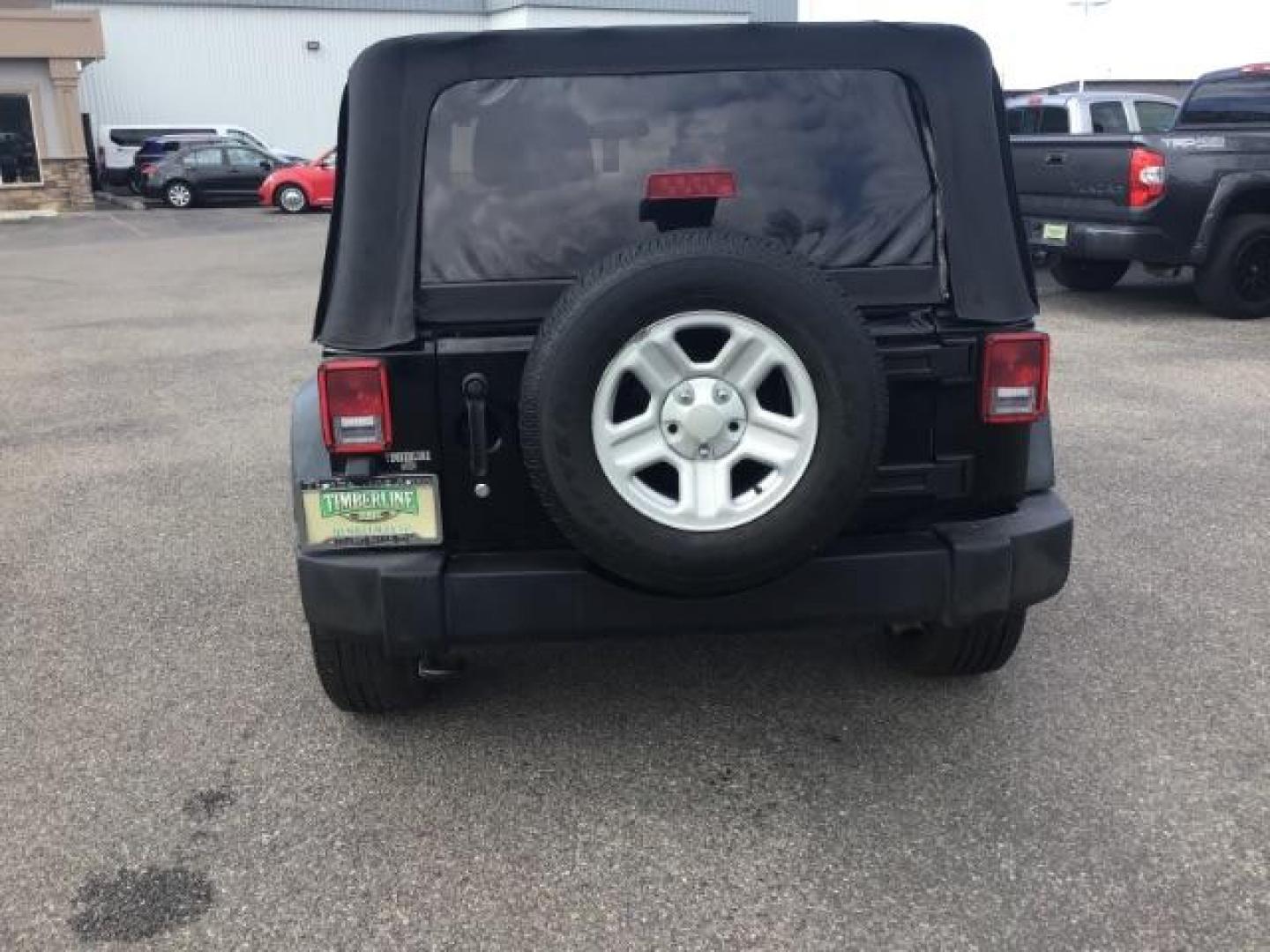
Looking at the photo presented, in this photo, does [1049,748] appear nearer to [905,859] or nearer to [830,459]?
[905,859]

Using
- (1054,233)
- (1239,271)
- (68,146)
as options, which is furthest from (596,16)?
(1239,271)

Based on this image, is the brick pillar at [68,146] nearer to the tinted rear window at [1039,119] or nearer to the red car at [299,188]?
the red car at [299,188]

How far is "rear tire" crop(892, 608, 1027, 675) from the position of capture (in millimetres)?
3523

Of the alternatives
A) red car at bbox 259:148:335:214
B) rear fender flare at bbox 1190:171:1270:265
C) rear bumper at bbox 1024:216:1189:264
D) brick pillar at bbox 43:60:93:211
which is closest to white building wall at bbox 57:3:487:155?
brick pillar at bbox 43:60:93:211

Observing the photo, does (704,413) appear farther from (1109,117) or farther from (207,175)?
(207,175)

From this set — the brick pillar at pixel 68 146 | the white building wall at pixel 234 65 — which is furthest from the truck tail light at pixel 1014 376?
the white building wall at pixel 234 65

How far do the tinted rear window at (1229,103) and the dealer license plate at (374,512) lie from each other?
31.6 feet

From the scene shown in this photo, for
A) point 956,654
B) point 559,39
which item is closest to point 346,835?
→ point 956,654

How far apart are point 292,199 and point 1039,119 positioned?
1656 centimetres

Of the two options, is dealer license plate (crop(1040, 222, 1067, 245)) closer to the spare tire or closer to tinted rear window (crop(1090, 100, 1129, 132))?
tinted rear window (crop(1090, 100, 1129, 132))

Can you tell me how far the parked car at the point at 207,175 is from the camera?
2642cm

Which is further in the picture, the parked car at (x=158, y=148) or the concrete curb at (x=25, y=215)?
the parked car at (x=158, y=148)

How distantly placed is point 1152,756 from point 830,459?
4.57 feet

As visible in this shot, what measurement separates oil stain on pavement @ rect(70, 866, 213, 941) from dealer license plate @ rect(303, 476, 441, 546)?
84 centimetres
